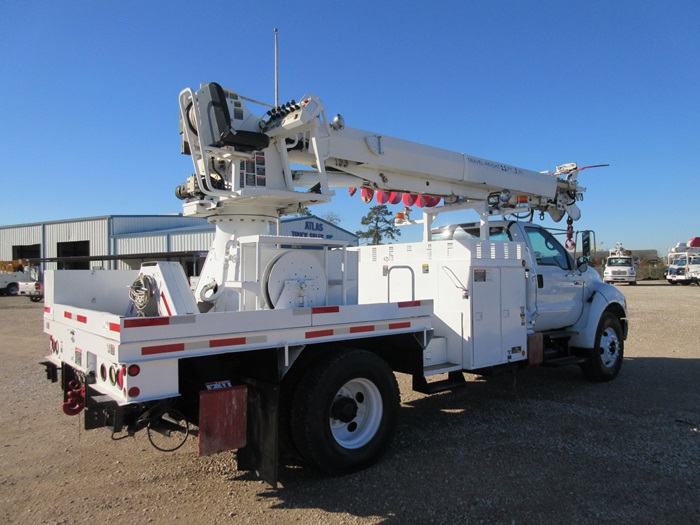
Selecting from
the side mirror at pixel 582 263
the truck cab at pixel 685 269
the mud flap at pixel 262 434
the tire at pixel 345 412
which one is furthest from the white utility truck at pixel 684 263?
the mud flap at pixel 262 434

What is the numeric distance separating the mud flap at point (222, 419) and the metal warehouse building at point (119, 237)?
2230 centimetres

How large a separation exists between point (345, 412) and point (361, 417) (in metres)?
0.36

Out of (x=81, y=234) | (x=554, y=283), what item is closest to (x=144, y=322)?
(x=554, y=283)

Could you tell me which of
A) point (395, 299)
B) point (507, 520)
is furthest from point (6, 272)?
point (507, 520)

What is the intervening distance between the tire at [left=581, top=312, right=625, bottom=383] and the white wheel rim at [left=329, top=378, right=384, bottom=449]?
4.45 metres

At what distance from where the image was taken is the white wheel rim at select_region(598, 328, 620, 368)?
773 cm

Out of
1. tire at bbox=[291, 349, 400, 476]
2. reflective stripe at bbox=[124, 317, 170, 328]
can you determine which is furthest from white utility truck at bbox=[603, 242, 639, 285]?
reflective stripe at bbox=[124, 317, 170, 328]

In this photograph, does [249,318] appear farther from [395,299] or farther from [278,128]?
[395,299]

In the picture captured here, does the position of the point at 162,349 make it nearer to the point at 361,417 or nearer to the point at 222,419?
the point at 222,419

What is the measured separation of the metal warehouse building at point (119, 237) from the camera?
29.7 meters

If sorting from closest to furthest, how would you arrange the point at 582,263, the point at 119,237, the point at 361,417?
1. the point at 361,417
2. the point at 582,263
3. the point at 119,237

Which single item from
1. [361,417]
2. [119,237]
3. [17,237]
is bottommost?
[361,417]

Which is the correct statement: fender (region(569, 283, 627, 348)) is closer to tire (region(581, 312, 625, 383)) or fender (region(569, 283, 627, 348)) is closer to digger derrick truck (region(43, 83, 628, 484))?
tire (region(581, 312, 625, 383))

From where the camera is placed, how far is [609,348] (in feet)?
25.7
